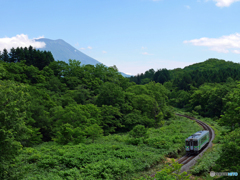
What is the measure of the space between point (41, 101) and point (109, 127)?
49.8 ft

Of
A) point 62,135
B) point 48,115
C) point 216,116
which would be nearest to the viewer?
point 62,135

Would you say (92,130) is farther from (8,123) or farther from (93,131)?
(8,123)

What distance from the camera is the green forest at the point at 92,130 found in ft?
41.0

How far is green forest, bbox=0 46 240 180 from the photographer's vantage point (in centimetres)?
1248

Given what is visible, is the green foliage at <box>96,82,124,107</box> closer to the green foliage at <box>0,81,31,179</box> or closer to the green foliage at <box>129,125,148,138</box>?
the green foliage at <box>129,125,148,138</box>

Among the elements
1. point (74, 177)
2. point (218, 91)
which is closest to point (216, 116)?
point (218, 91)

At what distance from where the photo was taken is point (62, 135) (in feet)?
89.5

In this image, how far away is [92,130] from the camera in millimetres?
29078

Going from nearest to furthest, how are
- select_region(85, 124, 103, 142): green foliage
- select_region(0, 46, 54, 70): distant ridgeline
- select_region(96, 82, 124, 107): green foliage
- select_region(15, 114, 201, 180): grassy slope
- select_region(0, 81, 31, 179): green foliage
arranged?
select_region(0, 81, 31, 179): green foliage, select_region(15, 114, 201, 180): grassy slope, select_region(85, 124, 103, 142): green foliage, select_region(96, 82, 124, 107): green foliage, select_region(0, 46, 54, 70): distant ridgeline

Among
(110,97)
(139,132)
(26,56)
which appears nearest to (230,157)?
(139,132)

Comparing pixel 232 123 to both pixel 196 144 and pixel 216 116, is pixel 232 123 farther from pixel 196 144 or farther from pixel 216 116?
pixel 216 116

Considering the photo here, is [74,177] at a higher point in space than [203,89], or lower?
lower

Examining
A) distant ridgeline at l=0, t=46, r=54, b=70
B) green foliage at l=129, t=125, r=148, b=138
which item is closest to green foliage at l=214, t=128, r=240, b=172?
green foliage at l=129, t=125, r=148, b=138

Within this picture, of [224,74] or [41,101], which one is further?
[224,74]
